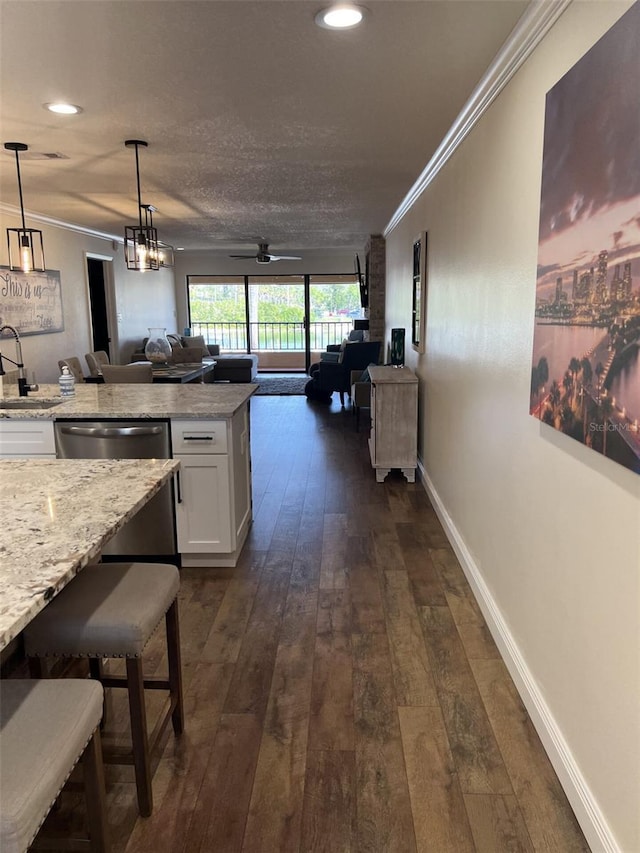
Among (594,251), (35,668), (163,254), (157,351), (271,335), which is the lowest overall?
(35,668)

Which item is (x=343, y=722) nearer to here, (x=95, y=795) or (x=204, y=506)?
(x=95, y=795)

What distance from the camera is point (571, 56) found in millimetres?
1768

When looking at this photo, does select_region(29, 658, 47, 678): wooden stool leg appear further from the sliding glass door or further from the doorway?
the sliding glass door

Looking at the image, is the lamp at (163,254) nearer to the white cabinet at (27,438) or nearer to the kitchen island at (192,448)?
the kitchen island at (192,448)

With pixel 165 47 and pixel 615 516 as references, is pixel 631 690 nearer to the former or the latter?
pixel 615 516

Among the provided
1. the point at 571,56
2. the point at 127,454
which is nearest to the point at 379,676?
the point at 127,454

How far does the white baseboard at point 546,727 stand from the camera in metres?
1.57

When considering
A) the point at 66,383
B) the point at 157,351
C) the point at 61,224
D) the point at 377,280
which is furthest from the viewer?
the point at 377,280

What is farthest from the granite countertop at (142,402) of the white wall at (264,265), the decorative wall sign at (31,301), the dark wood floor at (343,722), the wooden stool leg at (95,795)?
the white wall at (264,265)

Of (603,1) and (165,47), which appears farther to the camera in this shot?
(165,47)

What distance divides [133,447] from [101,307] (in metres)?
6.88

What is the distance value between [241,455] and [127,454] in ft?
2.21

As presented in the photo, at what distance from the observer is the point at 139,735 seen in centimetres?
164

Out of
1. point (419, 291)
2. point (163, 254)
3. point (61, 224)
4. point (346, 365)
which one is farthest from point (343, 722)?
point (61, 224)
